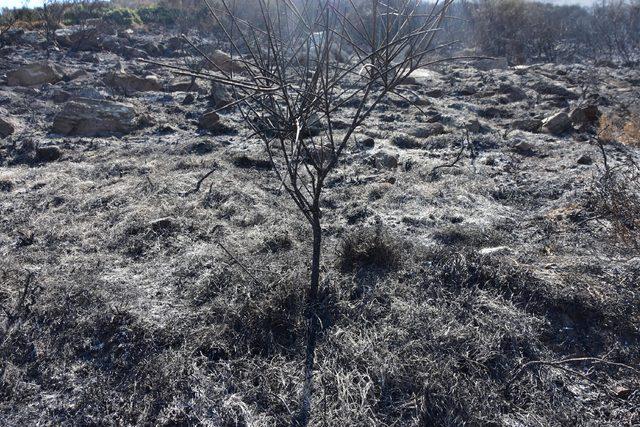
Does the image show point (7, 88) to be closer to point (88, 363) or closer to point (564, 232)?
point (88, 363)

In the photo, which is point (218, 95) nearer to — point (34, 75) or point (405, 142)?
point (405, 142)

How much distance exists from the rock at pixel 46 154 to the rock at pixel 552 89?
8.38 metres

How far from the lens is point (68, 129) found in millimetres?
6445

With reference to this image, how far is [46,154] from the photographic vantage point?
5.55 metres

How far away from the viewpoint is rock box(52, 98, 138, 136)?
645cm

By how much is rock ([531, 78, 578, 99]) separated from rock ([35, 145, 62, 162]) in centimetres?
838

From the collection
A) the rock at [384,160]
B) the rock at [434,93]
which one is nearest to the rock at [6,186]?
the rock at [384,160]

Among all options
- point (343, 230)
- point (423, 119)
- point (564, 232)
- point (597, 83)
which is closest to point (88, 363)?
point (343, 230)

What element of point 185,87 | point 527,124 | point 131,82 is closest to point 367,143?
point 527,124

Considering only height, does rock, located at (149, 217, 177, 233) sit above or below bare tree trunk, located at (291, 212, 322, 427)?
above

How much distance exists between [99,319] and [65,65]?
29.1 feet

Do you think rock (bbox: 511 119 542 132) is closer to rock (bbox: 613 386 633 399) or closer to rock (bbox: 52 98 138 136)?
rock (bbox: 613 386 633 399)

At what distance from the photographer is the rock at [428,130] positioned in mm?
6598

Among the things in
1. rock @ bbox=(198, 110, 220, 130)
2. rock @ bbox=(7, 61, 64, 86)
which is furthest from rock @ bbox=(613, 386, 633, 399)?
rock @ bbox=(7, 61, 64, 86)
